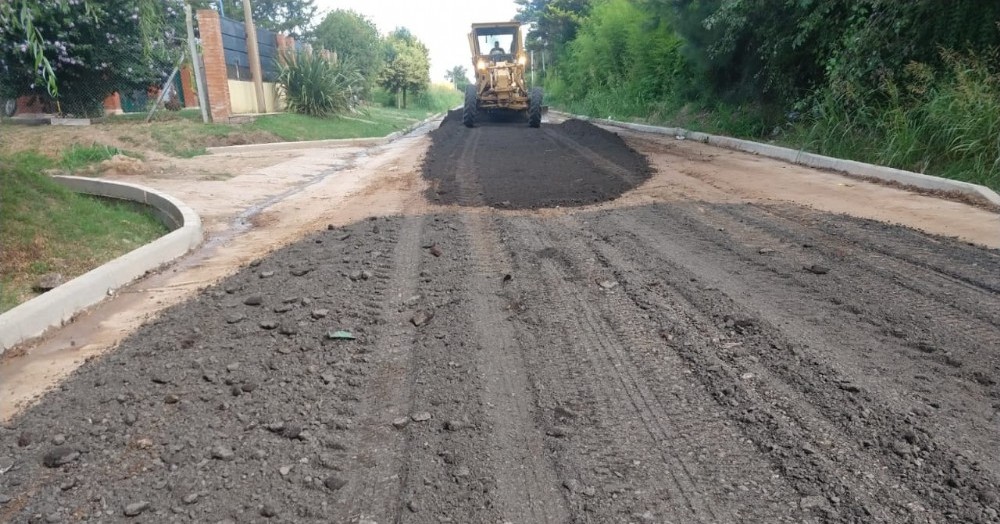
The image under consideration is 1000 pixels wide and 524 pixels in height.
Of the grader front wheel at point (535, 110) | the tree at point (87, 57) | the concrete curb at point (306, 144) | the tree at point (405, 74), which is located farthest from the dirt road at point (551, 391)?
the tree at point (405, 74)

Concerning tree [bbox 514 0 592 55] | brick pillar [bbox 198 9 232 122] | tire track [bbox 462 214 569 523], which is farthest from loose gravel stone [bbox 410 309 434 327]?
tree [bbox 514 0 592 55]

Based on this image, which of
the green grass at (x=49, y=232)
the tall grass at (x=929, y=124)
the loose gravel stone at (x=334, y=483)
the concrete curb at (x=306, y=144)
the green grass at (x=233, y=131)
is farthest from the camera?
the concrete curb at (x=306, y=144)

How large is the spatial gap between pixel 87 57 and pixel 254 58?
16.3 ft

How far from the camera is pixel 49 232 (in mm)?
5137

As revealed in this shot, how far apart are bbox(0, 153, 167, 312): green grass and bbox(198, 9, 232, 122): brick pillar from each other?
11.4 meters

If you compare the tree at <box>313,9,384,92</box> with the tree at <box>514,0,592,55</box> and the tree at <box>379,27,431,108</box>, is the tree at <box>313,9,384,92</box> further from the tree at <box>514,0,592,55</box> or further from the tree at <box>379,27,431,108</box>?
the tree at <box>514,0,592,55</box>

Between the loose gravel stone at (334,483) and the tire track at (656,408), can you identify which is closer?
the tire track at (656,408)

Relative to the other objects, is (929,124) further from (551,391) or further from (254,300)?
(254,300)

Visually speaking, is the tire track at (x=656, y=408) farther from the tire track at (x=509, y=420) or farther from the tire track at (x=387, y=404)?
the tire track at (x=387, y=404)

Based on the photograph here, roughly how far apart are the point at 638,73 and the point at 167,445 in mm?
23151

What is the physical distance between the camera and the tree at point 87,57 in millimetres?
14570

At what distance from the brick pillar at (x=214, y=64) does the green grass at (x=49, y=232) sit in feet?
37.4

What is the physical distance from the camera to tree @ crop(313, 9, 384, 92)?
3719cm

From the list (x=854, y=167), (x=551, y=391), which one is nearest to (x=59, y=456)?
(x=551, y=391)
